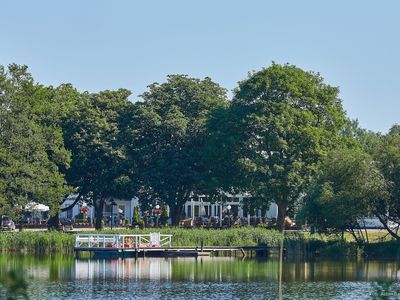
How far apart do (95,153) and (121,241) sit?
15963mm

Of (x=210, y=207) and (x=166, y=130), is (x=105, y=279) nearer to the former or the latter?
(x=166, y=130)

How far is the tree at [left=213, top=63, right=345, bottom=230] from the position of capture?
7231 centimetres

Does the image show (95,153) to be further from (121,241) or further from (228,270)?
(228,270)

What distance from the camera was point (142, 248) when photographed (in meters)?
63.1

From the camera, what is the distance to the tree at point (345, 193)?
2371 inches

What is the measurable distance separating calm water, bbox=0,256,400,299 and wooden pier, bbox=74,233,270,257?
5.73 feet

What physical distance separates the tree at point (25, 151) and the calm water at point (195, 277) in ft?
40.7

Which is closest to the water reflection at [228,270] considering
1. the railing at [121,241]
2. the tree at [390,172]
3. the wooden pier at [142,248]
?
the wooden pier at [142,248]

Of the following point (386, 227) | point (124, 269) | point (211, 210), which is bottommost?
point (124, 269)

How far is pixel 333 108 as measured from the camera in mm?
76125

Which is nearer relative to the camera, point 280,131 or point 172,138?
point 280,131

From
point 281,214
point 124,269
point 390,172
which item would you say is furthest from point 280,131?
point 124,269

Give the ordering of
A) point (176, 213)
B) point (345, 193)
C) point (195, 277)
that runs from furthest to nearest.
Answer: point (176, 213), point (345, 193), point (195, 277)

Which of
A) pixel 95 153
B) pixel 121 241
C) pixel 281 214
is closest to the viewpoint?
pixel 121 241
